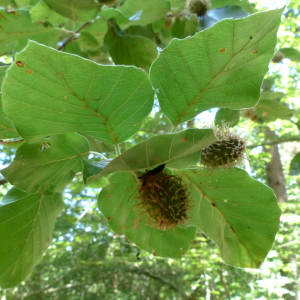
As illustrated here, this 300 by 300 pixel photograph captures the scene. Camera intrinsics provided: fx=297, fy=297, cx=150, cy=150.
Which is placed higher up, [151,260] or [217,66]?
[151,260]

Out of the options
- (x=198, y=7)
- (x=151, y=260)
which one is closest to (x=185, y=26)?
(x=198, y=7)

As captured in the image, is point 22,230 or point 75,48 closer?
point 22,230

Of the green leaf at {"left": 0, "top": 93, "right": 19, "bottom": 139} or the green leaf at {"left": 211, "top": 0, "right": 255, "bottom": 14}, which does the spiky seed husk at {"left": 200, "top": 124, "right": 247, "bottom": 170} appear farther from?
the green leaf at {"left": 211, "top": 0, "right": 255, "bottom": 14}

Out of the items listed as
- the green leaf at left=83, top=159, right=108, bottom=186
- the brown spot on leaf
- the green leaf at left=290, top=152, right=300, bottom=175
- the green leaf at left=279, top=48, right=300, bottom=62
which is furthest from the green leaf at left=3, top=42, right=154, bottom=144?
the green leaf at left=290, top=152, right=300, bottom=175

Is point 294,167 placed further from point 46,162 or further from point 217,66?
point 46,162

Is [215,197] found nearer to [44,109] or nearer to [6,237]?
[44,109]

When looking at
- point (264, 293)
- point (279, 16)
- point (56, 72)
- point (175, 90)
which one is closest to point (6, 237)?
point (56, 72)

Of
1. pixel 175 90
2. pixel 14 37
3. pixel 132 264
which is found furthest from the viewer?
pixel 132 264
